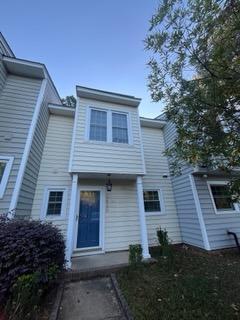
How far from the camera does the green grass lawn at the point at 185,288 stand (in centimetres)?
261

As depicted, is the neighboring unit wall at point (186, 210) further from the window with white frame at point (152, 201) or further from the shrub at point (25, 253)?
the shrub at point (25, 253)

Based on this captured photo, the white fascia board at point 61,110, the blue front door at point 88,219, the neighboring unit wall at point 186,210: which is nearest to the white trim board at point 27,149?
the white fascia board at point 61,110

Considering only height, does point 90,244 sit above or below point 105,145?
below

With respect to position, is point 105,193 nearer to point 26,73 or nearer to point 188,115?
point 188,115

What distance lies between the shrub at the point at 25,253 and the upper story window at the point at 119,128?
13.6ft

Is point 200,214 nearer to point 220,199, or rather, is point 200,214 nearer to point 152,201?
point 220,199

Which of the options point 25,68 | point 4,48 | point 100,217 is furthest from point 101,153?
point 4,48

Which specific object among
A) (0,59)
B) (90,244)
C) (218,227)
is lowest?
Result: (90,244)

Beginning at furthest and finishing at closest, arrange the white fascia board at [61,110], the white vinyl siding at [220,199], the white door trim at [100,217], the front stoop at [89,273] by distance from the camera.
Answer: the white fascia board at [61,110] → the white vinyl siding at [220,199] → the white door trim at [100,217] → the front stoop at [89,273]

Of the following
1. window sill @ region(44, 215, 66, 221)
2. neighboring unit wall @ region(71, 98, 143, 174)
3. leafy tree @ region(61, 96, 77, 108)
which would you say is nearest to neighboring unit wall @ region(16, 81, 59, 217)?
window sill @ region(44, 215, 66, 221)

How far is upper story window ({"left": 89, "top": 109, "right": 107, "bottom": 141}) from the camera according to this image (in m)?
6.09

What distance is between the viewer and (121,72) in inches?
255

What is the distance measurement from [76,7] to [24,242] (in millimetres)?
7715

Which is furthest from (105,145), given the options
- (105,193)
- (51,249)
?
(51,249)
